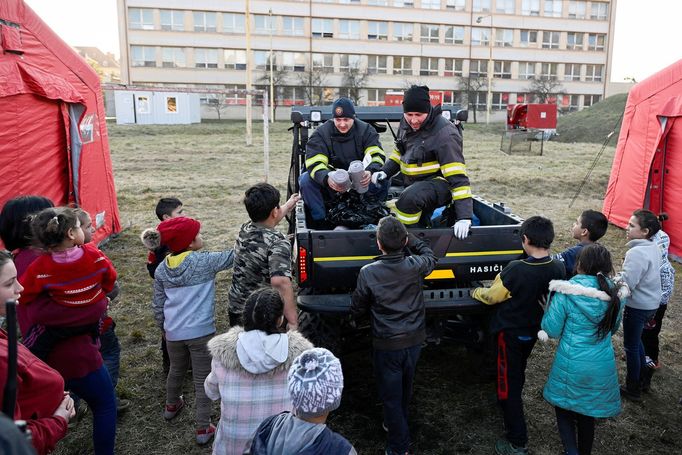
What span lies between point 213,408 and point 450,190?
2.44 meters

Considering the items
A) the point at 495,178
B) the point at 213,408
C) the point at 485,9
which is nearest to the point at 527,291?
the point at 213,408

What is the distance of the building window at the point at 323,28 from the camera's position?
5375 centimetres

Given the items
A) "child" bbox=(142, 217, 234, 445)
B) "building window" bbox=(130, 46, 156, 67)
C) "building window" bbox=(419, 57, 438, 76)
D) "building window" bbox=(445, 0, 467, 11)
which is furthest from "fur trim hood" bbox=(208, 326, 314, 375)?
"building window" bbox=(445, 0, 467, 11)

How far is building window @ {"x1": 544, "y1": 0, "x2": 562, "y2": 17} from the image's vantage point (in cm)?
5893

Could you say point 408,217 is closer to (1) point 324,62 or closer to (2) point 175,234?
(2) point 175,234

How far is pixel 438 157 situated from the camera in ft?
14.2

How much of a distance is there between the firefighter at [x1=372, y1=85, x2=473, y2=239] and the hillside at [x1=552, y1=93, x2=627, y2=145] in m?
25.2

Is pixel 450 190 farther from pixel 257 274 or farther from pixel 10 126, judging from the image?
pixel 10 126

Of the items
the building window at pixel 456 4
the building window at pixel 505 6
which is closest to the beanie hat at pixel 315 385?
the building window at pixel 456 4

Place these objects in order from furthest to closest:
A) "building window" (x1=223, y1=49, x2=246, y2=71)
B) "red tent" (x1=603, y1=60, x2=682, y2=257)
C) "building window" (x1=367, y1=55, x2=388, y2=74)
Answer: "building window" (x1=367, y1=55, x2=388, y2=74)
"building window" (x1=223, y1=49, x2=246, y2=71)
"red tent" (x1=603, y1=60, x2=682, y2=257)

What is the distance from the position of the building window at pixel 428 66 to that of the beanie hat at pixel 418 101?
55.1 m

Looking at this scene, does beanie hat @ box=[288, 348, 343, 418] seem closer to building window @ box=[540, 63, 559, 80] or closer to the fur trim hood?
the fur trim hood

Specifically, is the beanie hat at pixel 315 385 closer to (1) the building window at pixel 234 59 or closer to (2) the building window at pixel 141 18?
(1) the building window at pixel 234 59

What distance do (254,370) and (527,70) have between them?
63.4 meters
